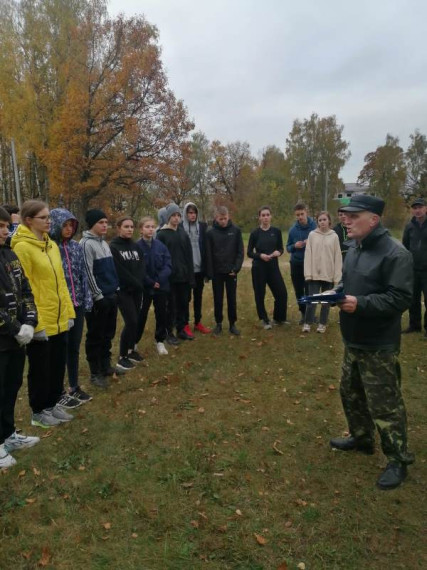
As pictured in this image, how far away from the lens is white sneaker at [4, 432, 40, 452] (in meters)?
3.96

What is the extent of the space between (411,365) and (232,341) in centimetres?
282

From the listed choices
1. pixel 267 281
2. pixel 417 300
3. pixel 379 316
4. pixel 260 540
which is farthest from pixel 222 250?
pixel 260 540

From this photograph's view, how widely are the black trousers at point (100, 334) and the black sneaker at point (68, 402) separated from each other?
0.69 m

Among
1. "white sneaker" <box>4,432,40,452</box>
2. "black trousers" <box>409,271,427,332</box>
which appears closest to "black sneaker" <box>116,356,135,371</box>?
"white sneaker" <box>4,432,40,452</box>

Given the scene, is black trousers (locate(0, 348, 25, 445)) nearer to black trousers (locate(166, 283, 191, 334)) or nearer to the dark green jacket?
the dark green jacket

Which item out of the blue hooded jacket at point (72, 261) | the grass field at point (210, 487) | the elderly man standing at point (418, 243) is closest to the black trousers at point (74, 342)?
the blue hooded jacket at point (72, 261)

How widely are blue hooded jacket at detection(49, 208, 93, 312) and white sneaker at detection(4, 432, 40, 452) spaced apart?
1.48 meters

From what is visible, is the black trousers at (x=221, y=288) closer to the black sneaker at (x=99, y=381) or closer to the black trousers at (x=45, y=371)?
the black sneaker at (x=99, y=381)

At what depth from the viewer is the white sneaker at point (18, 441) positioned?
3.96 metres

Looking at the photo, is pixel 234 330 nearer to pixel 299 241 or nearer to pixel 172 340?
pixel 172 340

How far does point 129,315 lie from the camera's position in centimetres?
583

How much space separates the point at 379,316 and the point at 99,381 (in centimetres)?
376

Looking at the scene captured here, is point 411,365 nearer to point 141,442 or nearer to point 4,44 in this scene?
point 141,442

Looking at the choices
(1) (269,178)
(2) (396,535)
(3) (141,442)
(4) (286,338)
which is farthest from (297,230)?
(1) (269,178)
